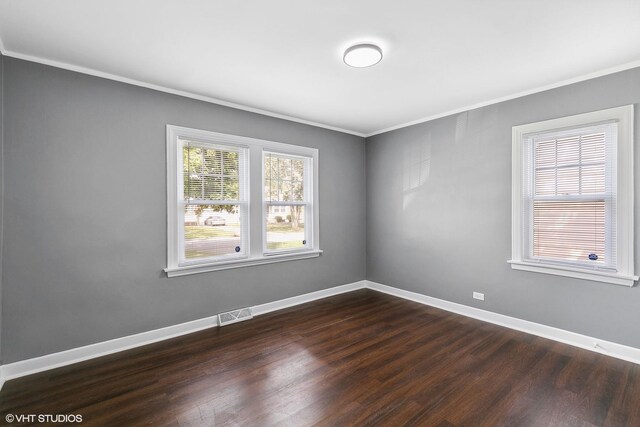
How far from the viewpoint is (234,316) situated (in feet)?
11.9

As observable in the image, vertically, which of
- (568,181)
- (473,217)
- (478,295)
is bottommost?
(478,295)

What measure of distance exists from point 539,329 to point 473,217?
1408 millimetres

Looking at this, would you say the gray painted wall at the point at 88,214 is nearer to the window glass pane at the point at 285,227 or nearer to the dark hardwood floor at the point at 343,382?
the dark hardwood floor at the point at 343,382

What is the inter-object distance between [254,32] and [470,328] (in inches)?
146

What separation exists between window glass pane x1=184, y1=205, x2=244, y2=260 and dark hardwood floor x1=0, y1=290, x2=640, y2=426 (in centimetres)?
94

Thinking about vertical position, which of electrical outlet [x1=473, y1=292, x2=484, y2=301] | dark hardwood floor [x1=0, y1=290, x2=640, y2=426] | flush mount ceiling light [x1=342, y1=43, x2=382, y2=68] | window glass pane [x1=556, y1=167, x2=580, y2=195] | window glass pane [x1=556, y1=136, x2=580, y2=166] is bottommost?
dark hardwood floor [x1=0, y1=290, x2=640, y2=426]

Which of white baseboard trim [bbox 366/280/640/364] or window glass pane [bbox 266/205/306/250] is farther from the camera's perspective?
window glass pane [bbox 266/205/306/250]

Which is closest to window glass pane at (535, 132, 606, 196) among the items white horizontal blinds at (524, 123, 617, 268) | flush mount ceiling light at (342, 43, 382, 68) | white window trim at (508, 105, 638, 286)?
white horizontal blinds at (524, 123, 617, 268)

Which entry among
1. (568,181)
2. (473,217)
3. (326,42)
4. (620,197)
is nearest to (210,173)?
(326,42)

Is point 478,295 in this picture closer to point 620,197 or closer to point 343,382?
point 620,197

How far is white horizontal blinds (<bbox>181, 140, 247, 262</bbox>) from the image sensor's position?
340cm

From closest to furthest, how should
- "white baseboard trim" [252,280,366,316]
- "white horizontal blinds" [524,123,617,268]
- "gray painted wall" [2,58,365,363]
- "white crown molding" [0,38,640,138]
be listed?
"gray painted wall" [2,58,365,363]
"white crown molding" [0,38,640,138]
"white horizontal blinds" [524,123,617,268]
"white baseboard trim" [252,280,366,316]

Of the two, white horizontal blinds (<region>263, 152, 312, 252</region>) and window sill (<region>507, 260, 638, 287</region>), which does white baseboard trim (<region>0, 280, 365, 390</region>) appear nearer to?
white horizontal blinds (<region>263, 152, 312, 252</region>)

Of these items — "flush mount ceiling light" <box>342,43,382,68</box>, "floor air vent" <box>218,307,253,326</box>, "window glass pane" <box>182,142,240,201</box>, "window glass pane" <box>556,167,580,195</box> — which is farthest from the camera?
"floor air vent" <box>218,307,253,326</box>
